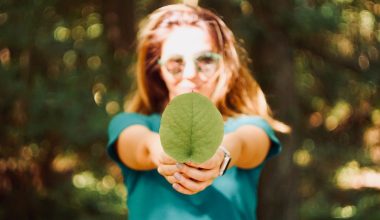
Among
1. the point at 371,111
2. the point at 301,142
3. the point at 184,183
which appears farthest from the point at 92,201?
the point at 184,183

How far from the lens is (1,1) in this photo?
2.29 metres

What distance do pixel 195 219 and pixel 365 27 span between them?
1.53m

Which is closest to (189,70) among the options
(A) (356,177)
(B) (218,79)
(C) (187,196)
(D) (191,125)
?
(B) (218,79)

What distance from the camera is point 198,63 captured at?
48.1 inches

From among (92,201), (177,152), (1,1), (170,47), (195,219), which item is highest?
(177,152)

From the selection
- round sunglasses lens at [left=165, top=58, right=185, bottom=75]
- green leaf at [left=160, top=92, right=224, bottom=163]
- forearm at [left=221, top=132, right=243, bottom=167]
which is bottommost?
forearm at [left=221, top=132, right=243, bottom=167]

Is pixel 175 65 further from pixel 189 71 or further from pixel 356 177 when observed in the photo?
pixel 356 177

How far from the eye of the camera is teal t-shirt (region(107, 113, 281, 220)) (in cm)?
125

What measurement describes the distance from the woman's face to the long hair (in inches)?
1.6

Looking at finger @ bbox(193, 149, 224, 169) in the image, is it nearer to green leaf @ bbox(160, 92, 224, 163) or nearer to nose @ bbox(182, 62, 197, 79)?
green leaf @ bbox(160, 92, 224, 163)

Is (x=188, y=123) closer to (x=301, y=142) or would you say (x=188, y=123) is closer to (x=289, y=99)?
(x=289, y=99)

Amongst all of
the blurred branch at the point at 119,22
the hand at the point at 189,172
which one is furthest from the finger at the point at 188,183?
the blurred branch at the point at 119,22

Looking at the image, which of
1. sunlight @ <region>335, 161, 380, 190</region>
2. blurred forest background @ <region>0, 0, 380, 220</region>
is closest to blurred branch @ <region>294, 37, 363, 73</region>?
blurred forest background @ <region>0, 0, 380, 220</region>

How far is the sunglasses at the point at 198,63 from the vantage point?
122 cm
